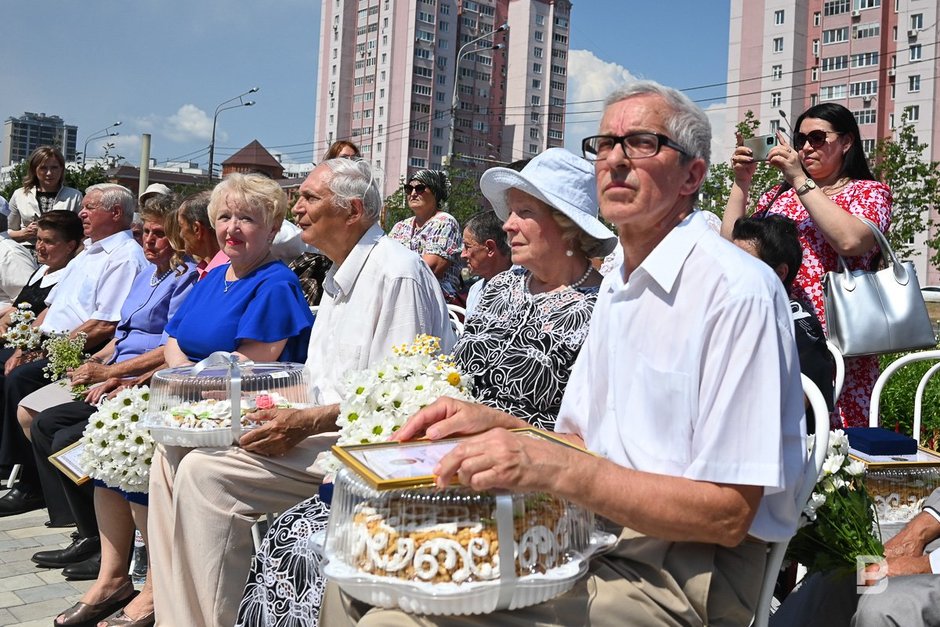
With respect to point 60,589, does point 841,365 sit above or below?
above

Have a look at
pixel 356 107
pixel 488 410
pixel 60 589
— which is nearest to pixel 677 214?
pixel 488 410

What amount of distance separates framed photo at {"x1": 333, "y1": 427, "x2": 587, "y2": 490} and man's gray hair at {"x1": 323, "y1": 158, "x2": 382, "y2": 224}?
1903mm

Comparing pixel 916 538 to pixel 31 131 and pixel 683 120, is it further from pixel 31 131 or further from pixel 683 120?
pixel 31 131

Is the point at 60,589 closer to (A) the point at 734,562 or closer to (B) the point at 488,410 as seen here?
(B) the point at 488,410

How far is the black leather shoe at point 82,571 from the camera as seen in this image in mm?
4414

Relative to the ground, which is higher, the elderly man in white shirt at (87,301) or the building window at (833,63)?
the building window at (833,63)

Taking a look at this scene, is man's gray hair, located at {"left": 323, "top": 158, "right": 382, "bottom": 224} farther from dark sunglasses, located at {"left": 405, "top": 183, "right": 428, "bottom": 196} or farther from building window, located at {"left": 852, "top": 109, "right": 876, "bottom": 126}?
building window, located at {"left": 852, "top": 109, "right": 876, "bottom": 126}

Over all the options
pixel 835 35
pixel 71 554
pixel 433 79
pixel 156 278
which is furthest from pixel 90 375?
pixel 433 79

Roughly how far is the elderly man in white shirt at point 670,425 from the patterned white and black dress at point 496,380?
0.76 meters

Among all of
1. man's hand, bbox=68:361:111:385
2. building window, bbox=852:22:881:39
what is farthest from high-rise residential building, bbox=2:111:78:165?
man's hand, bbox=68:361:111:385

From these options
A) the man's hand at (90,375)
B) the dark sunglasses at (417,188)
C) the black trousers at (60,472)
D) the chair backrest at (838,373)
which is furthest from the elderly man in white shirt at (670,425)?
the dark sunglasses at (417,188)

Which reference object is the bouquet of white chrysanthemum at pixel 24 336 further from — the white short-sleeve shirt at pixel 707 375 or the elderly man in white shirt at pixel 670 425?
the white short-sleeve shirt at pixel 707 375

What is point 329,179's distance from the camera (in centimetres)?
368

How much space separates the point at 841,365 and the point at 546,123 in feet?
300
